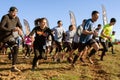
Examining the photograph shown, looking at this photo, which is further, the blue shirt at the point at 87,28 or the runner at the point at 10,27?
the blue shirt at the point at 87,28

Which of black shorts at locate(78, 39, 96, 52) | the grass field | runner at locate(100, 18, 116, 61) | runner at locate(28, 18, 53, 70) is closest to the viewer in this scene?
the grass field

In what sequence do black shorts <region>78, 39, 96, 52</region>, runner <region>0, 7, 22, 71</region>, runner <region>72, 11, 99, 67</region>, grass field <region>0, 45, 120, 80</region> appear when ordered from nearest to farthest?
grass field <region>0, 45, 120, 80</region> → runner <region>0, 7, 22, 71</region> → runner <region>72, 11, 99, 67</region> → black shorts <region>78, 39, 96, 52</region>

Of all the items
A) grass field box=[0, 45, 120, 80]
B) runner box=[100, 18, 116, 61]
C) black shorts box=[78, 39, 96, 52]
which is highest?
runner box=[100, 18, 116, 61]

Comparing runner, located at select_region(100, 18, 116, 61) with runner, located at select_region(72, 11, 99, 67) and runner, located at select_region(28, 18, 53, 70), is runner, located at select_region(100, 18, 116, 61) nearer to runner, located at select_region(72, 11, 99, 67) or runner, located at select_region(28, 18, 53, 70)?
runner, located at select_region(72, 11, 99, 67)

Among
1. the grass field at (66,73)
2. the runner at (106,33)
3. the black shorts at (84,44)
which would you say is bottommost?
the grass field at (66,73)

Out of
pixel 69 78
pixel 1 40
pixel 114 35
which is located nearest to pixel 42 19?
pixel 1 40

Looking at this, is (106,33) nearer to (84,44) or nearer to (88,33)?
(84,44)

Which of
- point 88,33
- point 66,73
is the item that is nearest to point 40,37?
point 66,73

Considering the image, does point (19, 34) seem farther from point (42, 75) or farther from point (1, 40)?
point (42, 75)

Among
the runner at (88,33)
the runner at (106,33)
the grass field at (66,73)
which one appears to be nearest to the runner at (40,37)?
the grass field at (66,73)

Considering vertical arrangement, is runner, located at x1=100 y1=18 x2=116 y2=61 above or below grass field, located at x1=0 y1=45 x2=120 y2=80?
above

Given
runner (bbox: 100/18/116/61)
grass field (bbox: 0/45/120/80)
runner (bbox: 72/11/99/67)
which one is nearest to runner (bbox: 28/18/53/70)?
grass field (bbox: 0/45/120/80)

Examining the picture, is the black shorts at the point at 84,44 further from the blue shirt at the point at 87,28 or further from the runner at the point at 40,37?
the runner at the point at 40,37

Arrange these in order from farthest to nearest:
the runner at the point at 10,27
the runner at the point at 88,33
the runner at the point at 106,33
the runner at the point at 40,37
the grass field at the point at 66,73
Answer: the runner at the point at 106,33
the runner at the point at 88,33
the runner at the point at 40,37
the runner at the point at 10,27
the grass field at the point at 66,73
